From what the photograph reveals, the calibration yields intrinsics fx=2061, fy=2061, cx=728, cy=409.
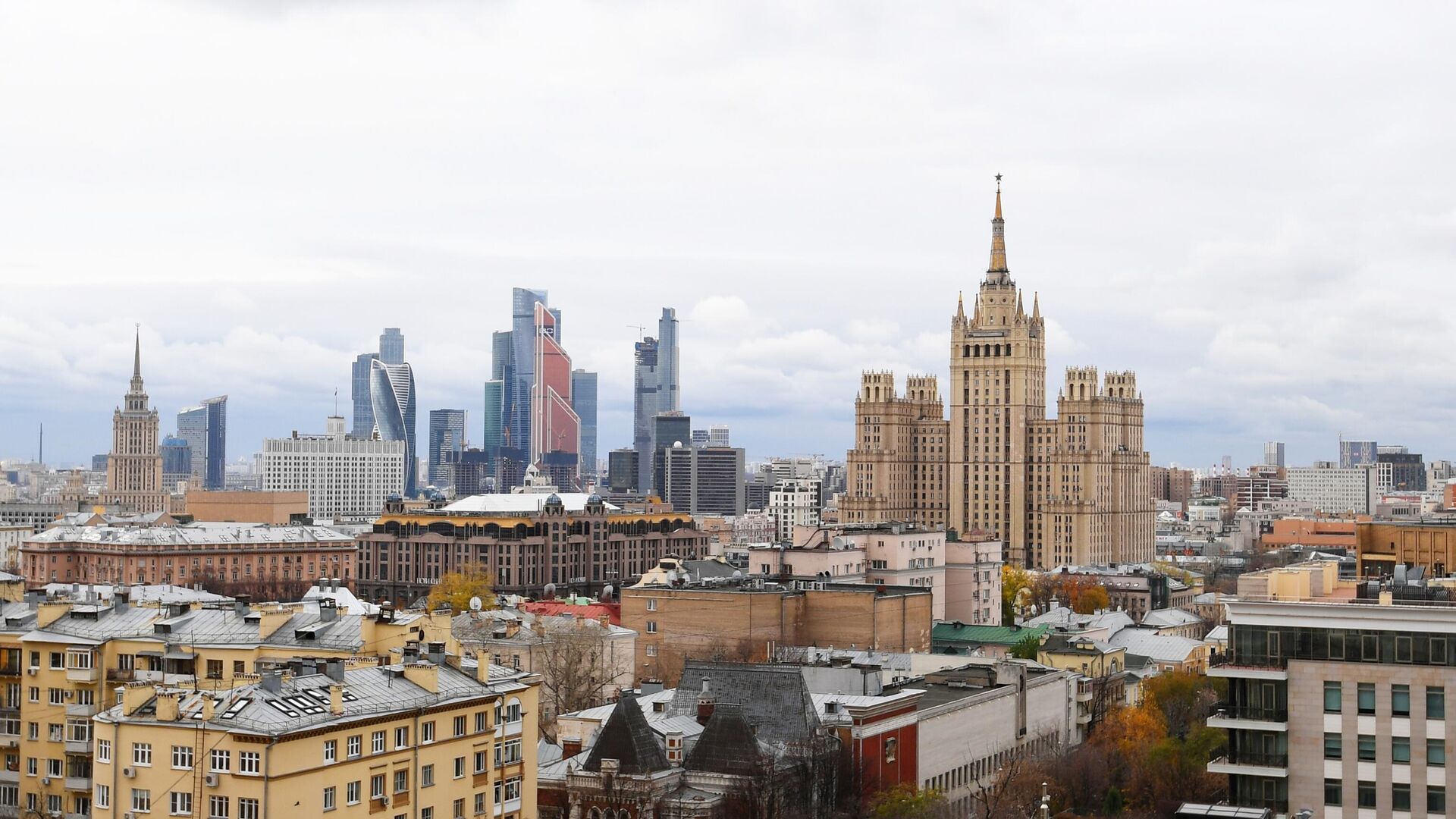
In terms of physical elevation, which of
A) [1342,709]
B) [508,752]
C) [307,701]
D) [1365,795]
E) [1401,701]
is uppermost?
[307,701]

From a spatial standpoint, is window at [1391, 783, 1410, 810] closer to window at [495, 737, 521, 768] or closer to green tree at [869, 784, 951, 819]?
green tree at [869, 784, 951, 819]

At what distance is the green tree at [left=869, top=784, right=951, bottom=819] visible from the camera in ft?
271

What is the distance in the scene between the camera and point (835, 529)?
18338 centimetres

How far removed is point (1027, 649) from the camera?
13112cm

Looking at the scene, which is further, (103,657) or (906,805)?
(906,805)

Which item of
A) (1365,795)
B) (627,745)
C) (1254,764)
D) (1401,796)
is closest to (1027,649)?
(627,745)

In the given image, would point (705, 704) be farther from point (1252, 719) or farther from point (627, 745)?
point (1252, 719)

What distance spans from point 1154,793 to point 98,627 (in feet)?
155

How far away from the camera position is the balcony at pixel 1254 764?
72.2 m

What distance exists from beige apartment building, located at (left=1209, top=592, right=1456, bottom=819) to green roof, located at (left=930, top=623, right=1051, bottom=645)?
219 ft

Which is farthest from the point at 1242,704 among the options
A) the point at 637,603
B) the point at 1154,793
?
the point at 637,603

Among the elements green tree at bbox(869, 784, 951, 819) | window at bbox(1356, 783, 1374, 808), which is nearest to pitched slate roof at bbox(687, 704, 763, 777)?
green tree at bbox(869, 784, 951, 819)

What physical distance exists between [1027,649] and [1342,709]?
195 feet

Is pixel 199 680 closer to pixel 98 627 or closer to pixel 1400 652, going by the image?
pixel 98 627
